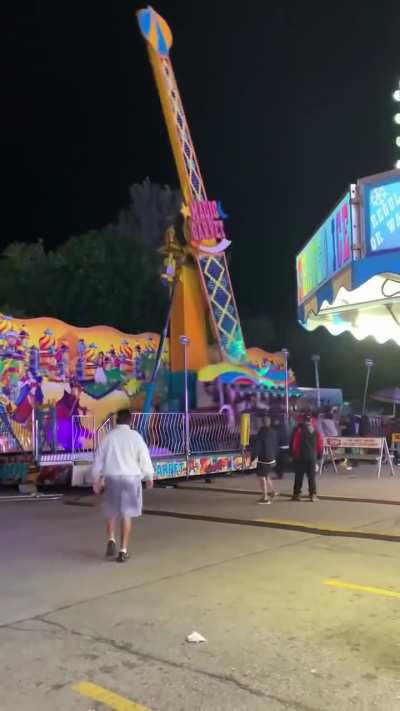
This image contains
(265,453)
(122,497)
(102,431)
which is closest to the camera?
(122,497)

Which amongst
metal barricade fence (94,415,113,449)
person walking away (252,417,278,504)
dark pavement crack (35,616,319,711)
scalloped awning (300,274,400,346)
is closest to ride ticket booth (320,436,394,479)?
scalloped awning (300,274,400,346)

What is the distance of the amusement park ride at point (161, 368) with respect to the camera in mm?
15992

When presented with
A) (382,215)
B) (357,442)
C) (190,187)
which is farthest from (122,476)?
(190,187)

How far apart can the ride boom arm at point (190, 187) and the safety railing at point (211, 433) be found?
4841 mm

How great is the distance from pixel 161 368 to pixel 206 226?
5233 millimetres

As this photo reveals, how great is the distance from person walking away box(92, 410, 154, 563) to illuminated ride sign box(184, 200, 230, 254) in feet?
50.4

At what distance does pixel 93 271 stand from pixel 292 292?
59.5 ft

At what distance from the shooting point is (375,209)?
639 centimetres

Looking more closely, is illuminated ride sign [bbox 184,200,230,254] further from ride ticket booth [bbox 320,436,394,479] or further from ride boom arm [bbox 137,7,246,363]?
ride ticket booth [bbox 320,436,394,479]

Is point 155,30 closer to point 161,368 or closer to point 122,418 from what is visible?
point 161,368

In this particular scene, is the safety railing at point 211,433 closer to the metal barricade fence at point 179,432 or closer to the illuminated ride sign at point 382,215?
the metal barricade fence at point 179,432

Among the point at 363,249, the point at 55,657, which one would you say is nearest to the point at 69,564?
the point at 55,657

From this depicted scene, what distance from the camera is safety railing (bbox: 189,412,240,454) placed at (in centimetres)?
1697

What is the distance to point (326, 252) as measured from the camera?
7703 millimetres
